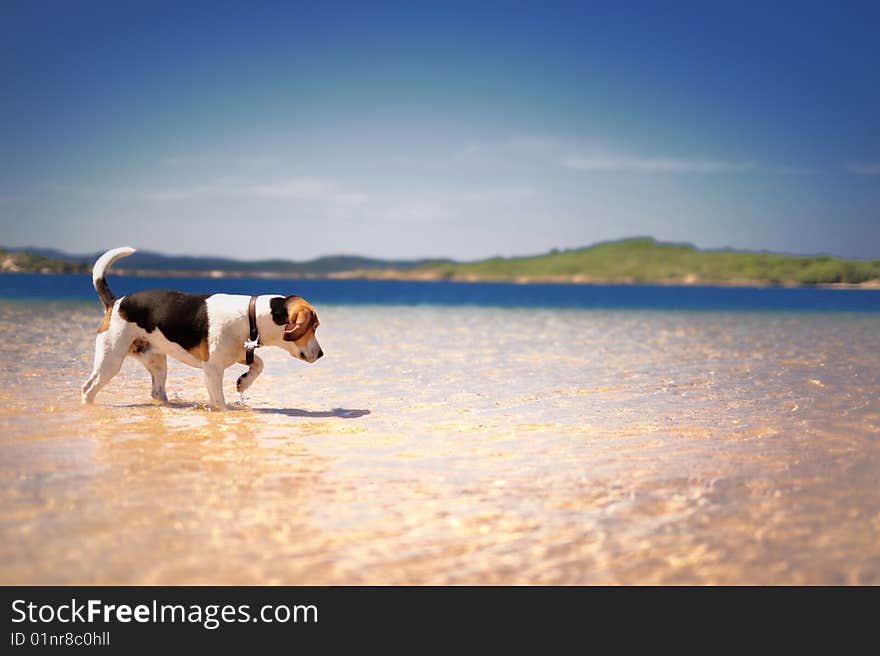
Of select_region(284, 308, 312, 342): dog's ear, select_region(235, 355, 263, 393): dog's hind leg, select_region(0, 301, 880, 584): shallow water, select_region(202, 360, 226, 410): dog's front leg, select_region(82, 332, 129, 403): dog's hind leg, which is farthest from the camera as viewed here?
select_region(235, 355, 263, 393): dog's hind leg

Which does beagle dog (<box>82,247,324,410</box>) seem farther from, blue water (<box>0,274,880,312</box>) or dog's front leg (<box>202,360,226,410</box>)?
blue water (<box>0,274,880,312</box>)

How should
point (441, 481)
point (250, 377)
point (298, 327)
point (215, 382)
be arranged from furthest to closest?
point (250, 377) < point (215, 382) < point (298, 327) < point (441, 481)

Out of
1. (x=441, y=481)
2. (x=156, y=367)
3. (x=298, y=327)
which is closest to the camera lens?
(x=441, y=481)

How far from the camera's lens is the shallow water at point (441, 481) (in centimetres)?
389

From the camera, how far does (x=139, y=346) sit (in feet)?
27.1

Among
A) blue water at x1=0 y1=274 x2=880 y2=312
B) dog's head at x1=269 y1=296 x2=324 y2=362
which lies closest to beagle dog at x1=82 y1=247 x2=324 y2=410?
dog's head at x1=269 y1=296 x2=324 y2=362

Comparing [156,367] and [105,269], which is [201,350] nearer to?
[156,367]

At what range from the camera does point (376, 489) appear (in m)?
5.27

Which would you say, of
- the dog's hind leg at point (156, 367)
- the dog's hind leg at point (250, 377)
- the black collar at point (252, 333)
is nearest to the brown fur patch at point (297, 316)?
the black collar at point (252, 333)

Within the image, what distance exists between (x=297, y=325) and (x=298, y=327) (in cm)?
3

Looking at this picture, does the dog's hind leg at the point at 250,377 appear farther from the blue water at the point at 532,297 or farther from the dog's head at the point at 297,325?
the blue water at the point at 532,297

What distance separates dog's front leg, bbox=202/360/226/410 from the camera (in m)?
7.84

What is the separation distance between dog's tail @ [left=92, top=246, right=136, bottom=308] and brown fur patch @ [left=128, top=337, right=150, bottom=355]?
517 mm

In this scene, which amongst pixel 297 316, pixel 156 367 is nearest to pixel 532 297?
pixel 156 367
